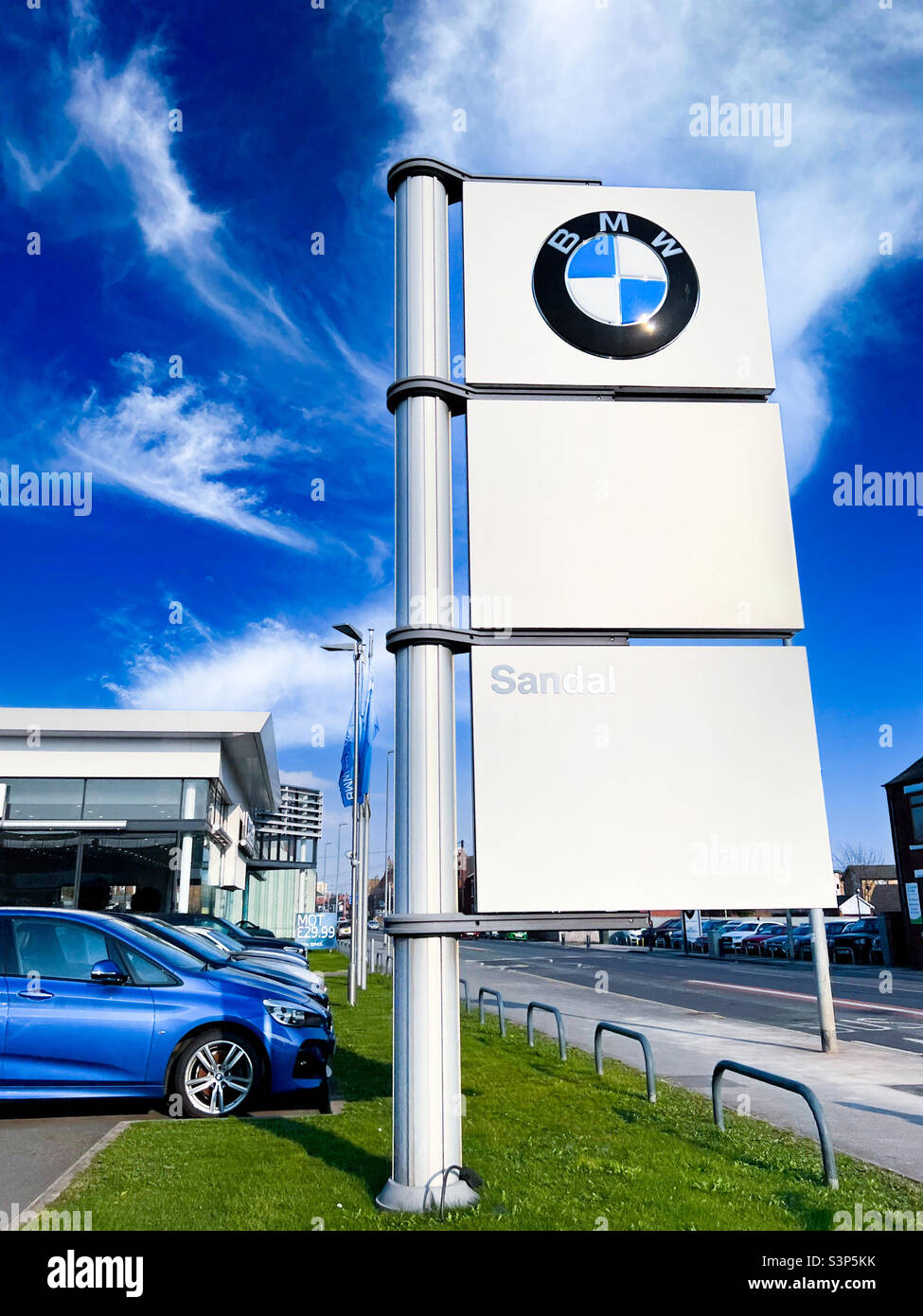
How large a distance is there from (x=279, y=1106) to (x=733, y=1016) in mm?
10875

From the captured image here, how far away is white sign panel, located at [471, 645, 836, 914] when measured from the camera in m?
5.05

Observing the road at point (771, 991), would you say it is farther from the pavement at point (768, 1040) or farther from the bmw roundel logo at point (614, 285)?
the bmw roundel logo at point (614, 285)

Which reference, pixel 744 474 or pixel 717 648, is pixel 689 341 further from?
pixel 717 648

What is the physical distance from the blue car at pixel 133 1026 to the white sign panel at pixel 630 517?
4069 mm

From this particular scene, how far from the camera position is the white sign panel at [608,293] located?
580 cm

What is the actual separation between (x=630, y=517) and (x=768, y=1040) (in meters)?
10.4

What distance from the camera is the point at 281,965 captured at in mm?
12680

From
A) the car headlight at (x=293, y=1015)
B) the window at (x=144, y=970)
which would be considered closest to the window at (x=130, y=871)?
the window at (x=144, y=970)

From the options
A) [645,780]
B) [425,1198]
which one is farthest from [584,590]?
[425,1198]

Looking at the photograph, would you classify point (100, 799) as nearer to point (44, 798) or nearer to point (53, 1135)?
point (44, 798)

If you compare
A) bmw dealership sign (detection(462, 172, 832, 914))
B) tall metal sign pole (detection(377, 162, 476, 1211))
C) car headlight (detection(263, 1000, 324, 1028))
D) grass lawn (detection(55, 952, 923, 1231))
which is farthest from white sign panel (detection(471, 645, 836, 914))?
car headlight (detection(263, 1000, 324, 1028))

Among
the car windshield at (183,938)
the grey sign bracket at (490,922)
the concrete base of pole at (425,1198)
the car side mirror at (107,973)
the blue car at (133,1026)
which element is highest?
the grey sign bracket at (490,922)

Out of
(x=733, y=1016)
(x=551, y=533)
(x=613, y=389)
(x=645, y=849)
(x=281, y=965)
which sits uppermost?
(x=613, y=389)
